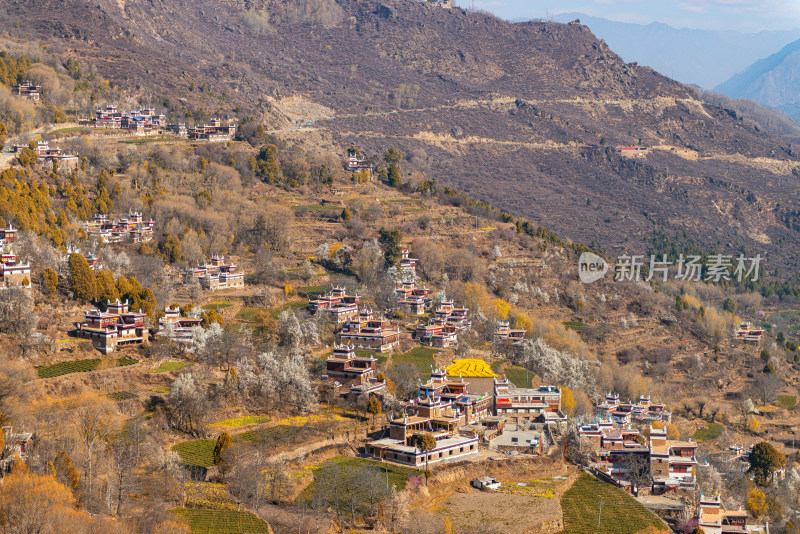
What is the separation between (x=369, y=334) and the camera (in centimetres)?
5059

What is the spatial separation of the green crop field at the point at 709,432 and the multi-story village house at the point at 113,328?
29.1 meters

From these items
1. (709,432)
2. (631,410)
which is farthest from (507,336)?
(709,432)

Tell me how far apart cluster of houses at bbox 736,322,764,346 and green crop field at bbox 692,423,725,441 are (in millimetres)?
17000

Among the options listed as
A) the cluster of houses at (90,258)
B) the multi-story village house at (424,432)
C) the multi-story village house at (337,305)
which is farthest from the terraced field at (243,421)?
the multi-story village house at (337,305)

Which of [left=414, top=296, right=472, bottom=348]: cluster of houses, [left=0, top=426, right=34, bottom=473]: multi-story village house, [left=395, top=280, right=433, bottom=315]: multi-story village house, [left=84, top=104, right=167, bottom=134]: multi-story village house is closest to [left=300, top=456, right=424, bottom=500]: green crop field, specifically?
[left=0, top=426, right=34, bottom=473]: multi-story village house

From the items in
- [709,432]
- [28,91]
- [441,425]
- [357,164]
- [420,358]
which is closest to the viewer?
[441,425]

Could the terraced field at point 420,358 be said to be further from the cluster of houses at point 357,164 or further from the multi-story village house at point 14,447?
the cluster of houses at point 357,164

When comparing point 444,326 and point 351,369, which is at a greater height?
point 351,369

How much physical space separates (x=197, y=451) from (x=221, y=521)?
567 centimetres

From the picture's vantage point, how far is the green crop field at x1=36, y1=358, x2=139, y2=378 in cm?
3672

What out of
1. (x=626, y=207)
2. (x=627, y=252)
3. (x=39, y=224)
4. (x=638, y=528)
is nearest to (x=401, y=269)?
(x=39, y=224)

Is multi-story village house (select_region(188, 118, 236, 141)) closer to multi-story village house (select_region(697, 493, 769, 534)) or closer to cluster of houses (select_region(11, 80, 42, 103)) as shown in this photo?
cluster of houses (select_region(11, 80, 42, 103))

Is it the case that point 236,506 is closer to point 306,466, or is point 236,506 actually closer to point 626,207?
point 306,466

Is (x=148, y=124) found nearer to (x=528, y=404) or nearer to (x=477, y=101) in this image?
(x=528, y=404)
